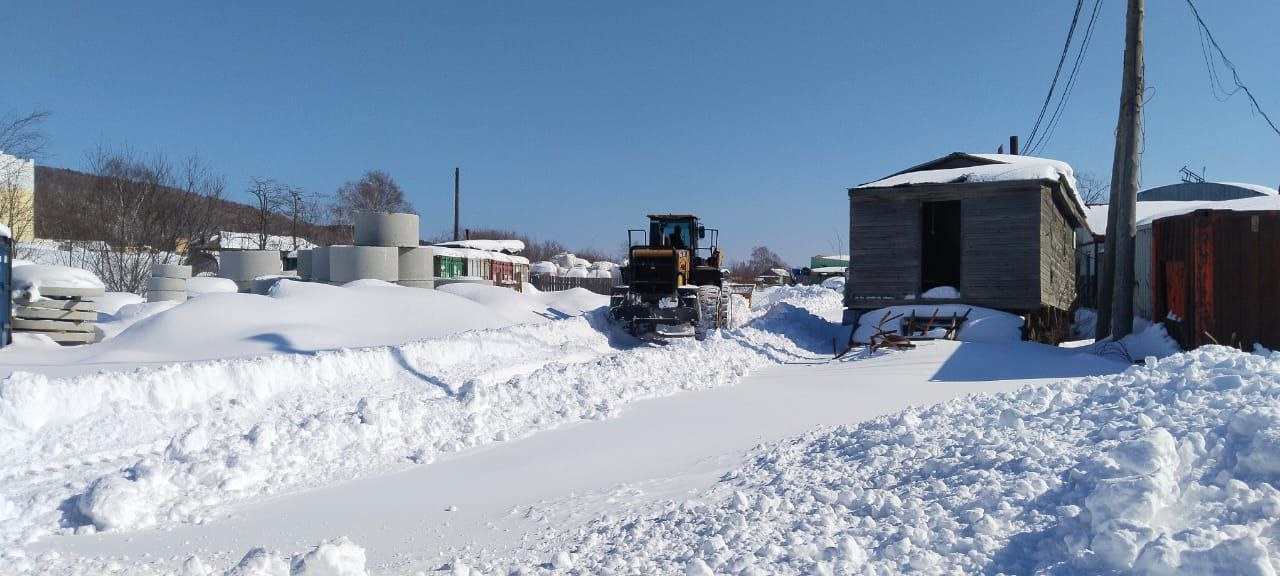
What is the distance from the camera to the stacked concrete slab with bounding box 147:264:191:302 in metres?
22.2

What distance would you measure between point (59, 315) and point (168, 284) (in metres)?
9.09

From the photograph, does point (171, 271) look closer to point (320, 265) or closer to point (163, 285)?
point (163, 285)

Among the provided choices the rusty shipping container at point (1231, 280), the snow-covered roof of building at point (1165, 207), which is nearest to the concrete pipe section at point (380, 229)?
the snow-covered roof of building at point (1165, 207)

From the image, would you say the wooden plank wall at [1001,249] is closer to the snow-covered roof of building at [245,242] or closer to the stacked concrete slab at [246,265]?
the stacked concrete slab at [246,265]

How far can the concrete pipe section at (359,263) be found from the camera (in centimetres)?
2656

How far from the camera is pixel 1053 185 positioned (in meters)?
18.0

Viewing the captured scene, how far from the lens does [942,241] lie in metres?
22.8

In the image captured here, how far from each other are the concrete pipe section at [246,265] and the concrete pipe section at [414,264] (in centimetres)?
698

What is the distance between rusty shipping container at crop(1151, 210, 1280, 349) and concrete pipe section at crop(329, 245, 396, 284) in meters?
21.9

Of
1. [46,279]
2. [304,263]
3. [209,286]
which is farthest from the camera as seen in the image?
[304,263]

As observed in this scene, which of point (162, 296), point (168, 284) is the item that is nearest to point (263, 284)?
point (168, 284)

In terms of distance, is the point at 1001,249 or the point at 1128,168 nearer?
the point at 1128,168

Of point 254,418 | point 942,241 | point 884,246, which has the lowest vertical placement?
point 254,418

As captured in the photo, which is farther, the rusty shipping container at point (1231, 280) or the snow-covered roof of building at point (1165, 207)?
the snow-covered roof of building at point (1165, 207)
